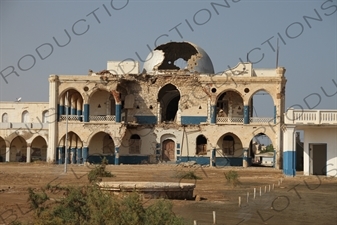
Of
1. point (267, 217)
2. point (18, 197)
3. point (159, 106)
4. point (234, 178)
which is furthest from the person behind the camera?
point (159, 106)

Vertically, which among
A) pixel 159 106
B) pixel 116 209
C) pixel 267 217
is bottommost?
pixel 267 217

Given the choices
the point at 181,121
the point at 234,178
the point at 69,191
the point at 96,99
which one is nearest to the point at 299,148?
the point at 181,121

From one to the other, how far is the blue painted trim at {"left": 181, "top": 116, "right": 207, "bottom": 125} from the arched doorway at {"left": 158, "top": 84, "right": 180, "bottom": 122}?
202cm

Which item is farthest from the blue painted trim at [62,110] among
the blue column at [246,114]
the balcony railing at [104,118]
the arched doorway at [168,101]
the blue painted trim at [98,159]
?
the blue column at [246,114]

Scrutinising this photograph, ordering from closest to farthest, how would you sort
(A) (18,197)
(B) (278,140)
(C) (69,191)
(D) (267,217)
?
(C) (69,191) < (D) (267,217) < (A) (18,197) < (B) (278,140)

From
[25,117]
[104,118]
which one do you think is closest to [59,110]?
[104,118]

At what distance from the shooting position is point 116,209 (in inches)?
384

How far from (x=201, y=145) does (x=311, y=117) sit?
49.3 feet

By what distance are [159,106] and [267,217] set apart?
93.7 feet

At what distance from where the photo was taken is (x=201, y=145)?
1732 inches

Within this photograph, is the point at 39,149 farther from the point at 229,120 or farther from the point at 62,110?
the point at 229,120

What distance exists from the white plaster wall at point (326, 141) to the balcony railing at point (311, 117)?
1018 millimetres

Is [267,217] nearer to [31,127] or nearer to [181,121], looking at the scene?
[181,121]

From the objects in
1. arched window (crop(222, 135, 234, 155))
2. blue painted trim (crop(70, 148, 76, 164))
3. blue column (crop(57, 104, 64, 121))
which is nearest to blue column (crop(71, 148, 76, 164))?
blue painted trim (crop(70, 148, 76, 164))
